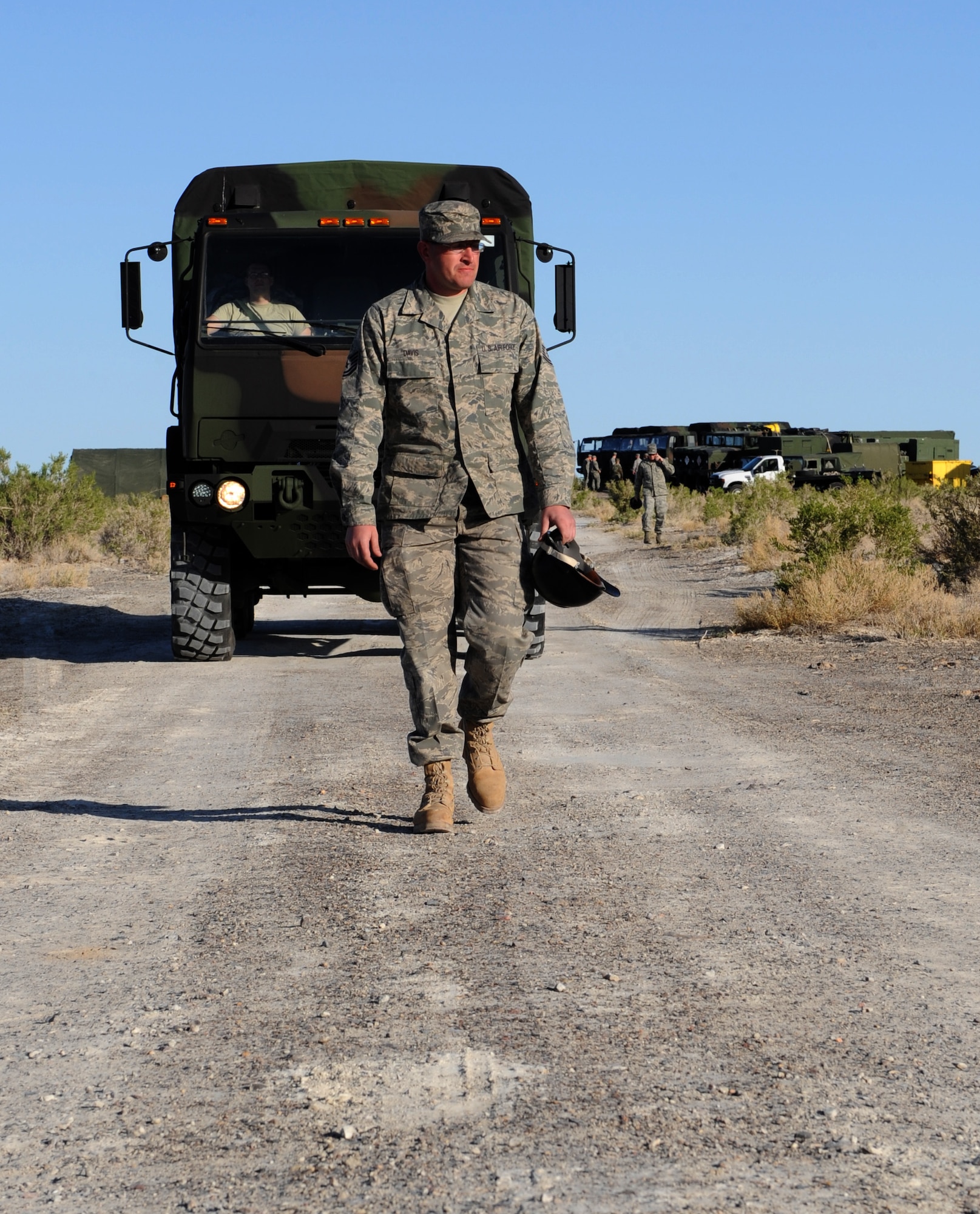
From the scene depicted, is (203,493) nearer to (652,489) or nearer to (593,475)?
(652,489)

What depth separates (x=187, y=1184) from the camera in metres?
2.30

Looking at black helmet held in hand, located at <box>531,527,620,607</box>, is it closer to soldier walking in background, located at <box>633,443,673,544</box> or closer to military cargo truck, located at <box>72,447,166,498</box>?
soldier walking in background, located at <box>633,443,673,544</box>

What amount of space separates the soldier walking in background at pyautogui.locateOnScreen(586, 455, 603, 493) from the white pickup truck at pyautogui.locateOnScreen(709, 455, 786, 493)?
23.0 feet

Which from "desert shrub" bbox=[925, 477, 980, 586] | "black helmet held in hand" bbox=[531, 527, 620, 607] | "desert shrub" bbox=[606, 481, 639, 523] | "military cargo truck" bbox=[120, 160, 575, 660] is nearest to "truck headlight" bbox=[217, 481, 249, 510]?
"military cargo truck" bbox=[120, 160, 575, 660]

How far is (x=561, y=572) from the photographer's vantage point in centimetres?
503

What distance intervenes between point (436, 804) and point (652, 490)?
22.7m

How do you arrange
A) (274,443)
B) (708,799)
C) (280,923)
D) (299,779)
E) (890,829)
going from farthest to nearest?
(274,443) < (299,779) < (708,799) < (890,829) < (280,923)

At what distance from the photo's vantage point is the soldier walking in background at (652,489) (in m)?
26.3

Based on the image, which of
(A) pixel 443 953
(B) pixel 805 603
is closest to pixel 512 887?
(A) pixel 443 953

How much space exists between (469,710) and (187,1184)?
285 centimetres

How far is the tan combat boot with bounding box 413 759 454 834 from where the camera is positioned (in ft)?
15.9

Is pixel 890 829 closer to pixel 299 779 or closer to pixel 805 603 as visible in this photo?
pixel 299 779

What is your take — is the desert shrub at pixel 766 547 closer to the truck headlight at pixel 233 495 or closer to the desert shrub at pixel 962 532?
the desert shrub at pixel 962 532

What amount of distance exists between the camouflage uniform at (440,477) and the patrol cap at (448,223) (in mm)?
14
